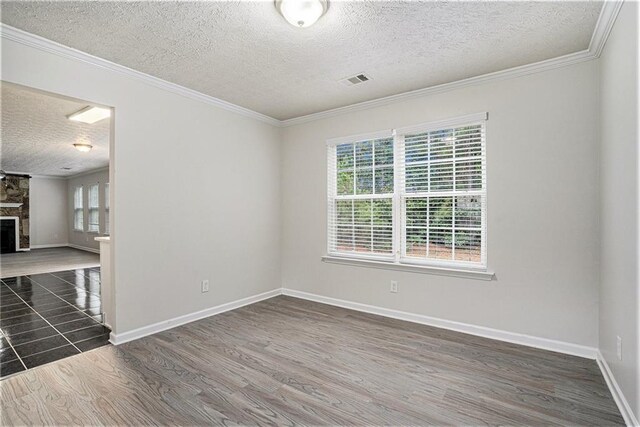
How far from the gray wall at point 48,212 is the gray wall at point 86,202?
0.72 ft

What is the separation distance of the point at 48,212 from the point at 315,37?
1240 cm

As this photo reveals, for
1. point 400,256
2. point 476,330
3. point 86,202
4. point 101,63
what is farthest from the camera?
point 86,202

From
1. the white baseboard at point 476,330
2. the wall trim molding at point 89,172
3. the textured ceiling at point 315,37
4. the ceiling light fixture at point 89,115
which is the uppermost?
the textured ceiling at point 315,37

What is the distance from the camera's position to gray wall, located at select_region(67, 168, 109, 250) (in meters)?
9.31

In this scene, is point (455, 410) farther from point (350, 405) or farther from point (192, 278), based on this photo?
point (192, 278)

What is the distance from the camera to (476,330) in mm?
3145

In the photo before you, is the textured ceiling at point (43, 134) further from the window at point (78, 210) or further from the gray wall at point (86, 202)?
the window at point (78, 210)

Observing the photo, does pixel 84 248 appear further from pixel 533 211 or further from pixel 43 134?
pixel 533 211

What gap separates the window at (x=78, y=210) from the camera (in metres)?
10.4

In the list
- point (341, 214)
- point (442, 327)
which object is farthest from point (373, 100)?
point (442, 327)

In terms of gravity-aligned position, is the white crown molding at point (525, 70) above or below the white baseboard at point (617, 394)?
above

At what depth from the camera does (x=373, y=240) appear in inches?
153

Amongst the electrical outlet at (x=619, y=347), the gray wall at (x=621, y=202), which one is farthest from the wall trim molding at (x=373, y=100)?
the electrical outlet at (x=619, y=347)

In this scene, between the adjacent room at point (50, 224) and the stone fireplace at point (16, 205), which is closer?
the adjacent room at point (50, 224)
